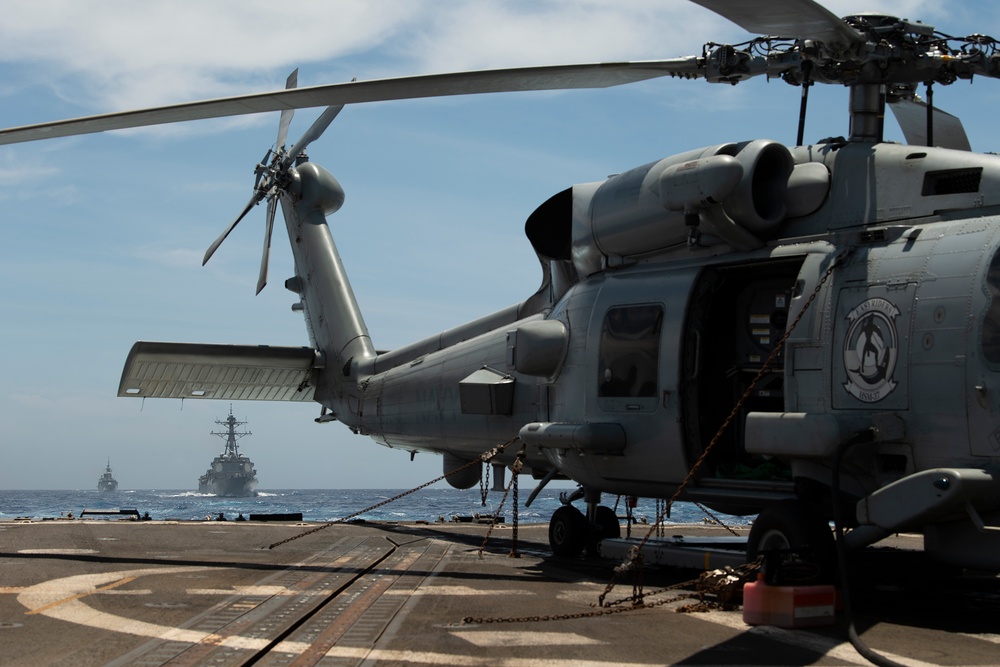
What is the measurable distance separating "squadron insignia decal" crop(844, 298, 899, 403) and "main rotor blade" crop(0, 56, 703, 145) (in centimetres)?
316

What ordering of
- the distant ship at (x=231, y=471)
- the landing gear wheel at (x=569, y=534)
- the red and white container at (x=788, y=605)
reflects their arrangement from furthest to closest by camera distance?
the distant ship at (x=231, y=471)
the landing gear wheel at (x=569, y=534)
the red and white container at (x=788, y=605)

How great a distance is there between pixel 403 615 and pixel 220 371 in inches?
493

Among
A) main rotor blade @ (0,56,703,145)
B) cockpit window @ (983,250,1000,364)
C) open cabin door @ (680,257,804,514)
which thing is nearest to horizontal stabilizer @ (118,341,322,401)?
main rotor blade @ (0,56,703,145)

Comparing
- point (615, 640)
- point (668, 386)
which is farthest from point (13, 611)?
point (668, 386)

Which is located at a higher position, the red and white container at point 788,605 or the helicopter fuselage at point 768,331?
the helicopter fuselage at point 768,331

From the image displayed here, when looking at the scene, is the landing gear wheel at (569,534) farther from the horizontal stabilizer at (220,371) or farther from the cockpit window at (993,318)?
the horizontal stabilizer at (220,371)

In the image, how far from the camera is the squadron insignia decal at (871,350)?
945 cm

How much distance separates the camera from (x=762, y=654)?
23.9 feet

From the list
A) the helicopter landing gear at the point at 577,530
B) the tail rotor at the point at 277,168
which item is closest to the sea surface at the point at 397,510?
the helicopter landing gear at the point at 577,530

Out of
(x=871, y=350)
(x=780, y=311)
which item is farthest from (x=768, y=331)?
(x=871, y=350)

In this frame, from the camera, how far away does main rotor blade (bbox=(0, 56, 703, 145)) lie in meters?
10.8

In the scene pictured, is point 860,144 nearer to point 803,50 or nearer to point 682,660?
point 803,50

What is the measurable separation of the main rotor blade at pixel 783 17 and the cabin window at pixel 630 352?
3.53m

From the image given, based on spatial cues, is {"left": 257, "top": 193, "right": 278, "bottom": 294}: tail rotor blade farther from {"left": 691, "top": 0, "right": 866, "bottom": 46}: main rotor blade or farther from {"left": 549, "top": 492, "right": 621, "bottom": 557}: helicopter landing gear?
{"left": 691, "top": 0, "right": 866, "bottom": 46}: main rotor blade
